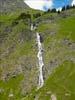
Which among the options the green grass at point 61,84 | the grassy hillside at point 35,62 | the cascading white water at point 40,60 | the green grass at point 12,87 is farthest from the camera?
the cascading white water at point 40,60

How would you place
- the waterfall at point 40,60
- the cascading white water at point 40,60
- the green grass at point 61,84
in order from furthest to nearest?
1. the cascading white water at point 40,60
2. the waterfall at point 40,60
3. the green grass at point 61,84

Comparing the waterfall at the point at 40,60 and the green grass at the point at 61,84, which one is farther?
the waterfall at the point at 40,60

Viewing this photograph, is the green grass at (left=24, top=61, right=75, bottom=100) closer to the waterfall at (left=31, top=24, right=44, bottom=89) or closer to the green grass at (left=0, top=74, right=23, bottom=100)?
the waterfall at (left=31, top=24, right=44, bottom=89)

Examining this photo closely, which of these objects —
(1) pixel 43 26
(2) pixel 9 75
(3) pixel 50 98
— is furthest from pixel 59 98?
(1) pixel 43 26

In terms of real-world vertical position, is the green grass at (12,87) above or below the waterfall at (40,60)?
below

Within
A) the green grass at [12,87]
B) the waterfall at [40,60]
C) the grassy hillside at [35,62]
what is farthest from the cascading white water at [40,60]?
the green grass at [12,87]

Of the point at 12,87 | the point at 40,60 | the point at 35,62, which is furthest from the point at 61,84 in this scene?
the point at 35,62

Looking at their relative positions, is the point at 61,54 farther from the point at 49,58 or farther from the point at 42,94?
the point at 42,94

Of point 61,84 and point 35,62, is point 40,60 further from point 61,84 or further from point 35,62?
point 61,84

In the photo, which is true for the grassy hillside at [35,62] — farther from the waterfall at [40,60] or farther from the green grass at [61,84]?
the waterfall at [40,60]

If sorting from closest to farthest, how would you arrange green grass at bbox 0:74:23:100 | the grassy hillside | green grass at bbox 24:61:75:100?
green grass at bbox 24:61:75:100, the grassy hillside, green grass at bbox 0:74:23:100

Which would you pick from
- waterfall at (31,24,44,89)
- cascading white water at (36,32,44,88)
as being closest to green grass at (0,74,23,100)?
waterfall at (31,24,44,89)
